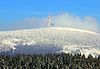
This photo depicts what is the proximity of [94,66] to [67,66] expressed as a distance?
44.2ft

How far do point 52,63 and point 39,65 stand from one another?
11.7m

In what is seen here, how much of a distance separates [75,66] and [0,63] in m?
29.9

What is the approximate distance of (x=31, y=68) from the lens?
5940 inches

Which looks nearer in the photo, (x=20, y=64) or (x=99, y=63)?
(x=20, y=64)

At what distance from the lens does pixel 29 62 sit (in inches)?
6496

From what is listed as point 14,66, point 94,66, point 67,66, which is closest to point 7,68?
point 14,66

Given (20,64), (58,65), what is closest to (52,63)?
(58,65)

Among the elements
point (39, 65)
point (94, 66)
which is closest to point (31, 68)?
point (39, 65)

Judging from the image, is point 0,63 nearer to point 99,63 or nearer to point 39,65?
point 39,65

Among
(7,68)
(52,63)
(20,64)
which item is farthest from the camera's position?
Answer: (52,63)

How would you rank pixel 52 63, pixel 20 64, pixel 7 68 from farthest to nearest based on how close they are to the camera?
1. pixel 52 63
2. pixel 20 64
3. pixel 7 68

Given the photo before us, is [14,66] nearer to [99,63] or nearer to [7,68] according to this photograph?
[7,68]

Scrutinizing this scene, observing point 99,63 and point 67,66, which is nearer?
point 67,66

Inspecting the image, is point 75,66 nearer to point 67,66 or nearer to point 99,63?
point 67,66
